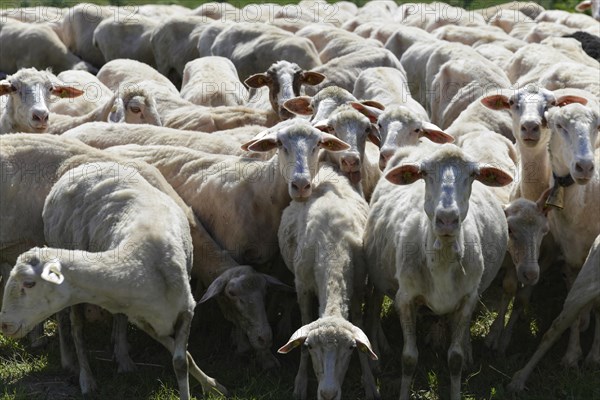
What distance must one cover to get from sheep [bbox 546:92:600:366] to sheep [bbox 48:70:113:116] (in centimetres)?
495

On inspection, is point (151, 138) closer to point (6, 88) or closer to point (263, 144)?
point (6, 88)

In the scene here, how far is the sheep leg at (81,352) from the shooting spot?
6.32m

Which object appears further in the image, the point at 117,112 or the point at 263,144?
the point at 117,112

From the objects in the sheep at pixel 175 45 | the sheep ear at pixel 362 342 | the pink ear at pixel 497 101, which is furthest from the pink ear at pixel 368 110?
the sheep at pixel 175 45

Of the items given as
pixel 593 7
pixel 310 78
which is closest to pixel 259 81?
pixel 310 78

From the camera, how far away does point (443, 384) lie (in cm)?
648

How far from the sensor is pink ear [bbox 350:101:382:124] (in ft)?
27.0

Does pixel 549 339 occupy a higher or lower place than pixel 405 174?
lower

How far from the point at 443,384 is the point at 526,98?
2.33 metres

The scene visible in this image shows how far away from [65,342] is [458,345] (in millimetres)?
2649

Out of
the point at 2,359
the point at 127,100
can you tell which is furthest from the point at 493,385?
the point at 127,100

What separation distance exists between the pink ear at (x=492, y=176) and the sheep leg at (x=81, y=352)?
2.66 m

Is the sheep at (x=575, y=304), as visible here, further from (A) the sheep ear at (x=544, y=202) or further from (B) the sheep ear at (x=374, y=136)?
(B) the sheep ear at (x=374, y=136)

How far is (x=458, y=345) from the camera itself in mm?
6008
